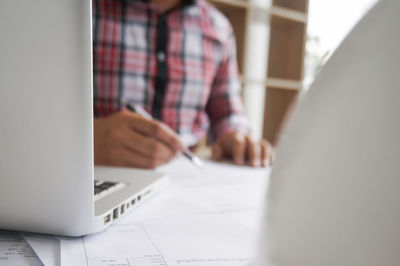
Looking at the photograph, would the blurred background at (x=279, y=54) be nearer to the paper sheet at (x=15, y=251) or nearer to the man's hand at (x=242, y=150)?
the man's hand at (x=242, y=150)

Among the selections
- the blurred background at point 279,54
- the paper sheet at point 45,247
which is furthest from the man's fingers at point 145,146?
the blurred background at point 279,54

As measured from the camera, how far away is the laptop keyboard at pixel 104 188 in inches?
12.8

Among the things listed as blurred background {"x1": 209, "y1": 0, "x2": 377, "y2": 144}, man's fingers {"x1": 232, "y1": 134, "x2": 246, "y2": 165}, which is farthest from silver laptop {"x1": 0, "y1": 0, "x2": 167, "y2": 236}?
blurred background {"x1": 209, "y1": 0, "x2": 377, "y2": 144}

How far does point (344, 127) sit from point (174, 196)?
0.33m

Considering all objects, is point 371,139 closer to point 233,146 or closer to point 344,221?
point 344,221

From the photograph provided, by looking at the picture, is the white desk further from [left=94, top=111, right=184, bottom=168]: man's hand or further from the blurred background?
the blurred background

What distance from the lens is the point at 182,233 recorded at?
0.31 m

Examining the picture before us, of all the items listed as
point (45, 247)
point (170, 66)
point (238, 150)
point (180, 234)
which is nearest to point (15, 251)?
point (45, 247)

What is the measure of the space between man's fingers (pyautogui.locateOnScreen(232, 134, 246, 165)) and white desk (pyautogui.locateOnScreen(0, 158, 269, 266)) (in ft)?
0.80

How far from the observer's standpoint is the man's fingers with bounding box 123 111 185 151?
56 centimetres

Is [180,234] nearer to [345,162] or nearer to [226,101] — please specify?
[345,162]

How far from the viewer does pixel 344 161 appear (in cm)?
16

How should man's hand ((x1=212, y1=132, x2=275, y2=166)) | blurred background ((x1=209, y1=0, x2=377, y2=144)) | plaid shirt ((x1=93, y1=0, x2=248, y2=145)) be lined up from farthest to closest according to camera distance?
blurred background ((x1=209, y1=0, x2=377, y2=144))
plaid shirt ((x1=93, y1=0, x2=248, y2=145))
man's hand ((x1=212, y1=132, x2=275, y2=166))

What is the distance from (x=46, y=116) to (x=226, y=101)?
3.17ft
